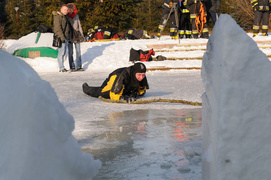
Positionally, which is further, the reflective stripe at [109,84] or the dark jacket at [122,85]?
the reflective stripe at [109,84]

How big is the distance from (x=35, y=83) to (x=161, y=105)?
13.4 feet

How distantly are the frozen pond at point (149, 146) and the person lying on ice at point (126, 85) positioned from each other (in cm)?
102

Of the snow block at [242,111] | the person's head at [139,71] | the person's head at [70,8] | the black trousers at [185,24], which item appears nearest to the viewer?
the snow block at [242,111]

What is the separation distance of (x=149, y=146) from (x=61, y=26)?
7870 mm

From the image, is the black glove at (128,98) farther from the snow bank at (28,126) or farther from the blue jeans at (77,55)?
the blue jeans at (77,55)

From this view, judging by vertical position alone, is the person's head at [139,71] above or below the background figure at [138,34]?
above

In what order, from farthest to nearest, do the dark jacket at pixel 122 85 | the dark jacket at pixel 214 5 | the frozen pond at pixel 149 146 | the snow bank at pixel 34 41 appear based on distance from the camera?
the dark jacket at pixel 214 5, the snow bank at pixel 34 41, the dark jacket at pixel 122 85, the frozen pond at pixel 149 146

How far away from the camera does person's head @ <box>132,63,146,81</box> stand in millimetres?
6098

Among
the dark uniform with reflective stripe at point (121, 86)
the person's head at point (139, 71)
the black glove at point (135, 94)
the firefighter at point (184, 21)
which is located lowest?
the black glove at point (135, 94)

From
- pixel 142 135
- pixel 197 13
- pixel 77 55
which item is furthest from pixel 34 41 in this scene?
pixel 142 135

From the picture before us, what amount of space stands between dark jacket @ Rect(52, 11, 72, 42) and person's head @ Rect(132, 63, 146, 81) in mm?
5105

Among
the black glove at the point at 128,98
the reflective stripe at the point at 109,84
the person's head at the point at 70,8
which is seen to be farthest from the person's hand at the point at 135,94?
the person's head at the point at 70,8

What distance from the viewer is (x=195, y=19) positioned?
51.0 feet

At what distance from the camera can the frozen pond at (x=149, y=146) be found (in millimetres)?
2873
